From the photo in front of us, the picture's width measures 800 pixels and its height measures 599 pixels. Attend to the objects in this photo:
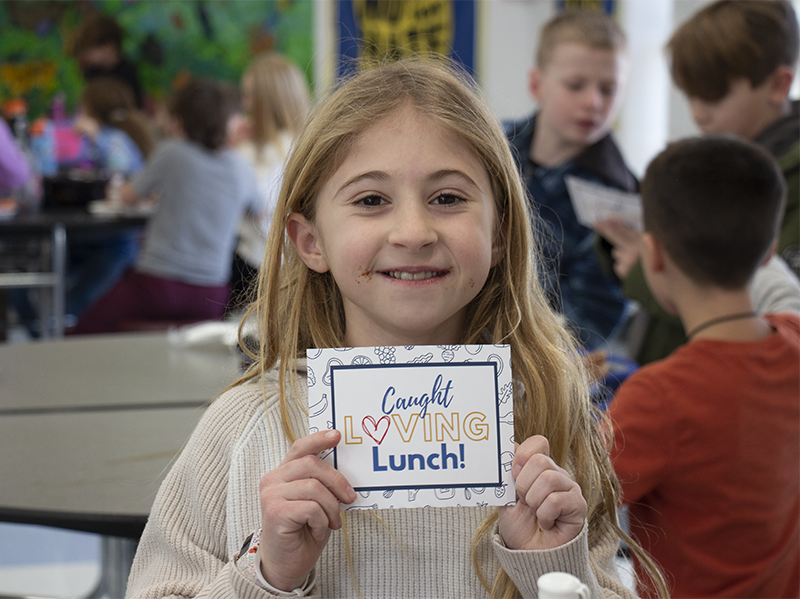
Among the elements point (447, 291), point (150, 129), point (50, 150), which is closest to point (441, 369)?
point (447, 291)

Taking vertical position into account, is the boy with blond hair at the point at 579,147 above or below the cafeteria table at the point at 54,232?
above

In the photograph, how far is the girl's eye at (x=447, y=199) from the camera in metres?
0.95

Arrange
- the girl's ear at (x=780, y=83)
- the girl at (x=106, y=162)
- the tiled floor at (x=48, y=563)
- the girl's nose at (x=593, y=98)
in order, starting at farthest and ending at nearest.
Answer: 1. the girl at (x=106, y=162)
2. the tiled floor at (x=48, y=563)
3. the girl's nose at (x=593, y=98)
4. the girl's ear at (x=780, y=83)

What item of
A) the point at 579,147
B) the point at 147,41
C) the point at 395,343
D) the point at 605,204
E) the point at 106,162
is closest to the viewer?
the point at 395,343

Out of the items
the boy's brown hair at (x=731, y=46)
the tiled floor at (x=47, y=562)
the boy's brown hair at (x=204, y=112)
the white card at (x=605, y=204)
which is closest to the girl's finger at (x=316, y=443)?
the white card at (x=605, y=204)

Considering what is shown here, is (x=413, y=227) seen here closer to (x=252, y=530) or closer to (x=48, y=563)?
(x=252, y=530)

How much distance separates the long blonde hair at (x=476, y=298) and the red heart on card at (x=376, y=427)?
0.19 meters

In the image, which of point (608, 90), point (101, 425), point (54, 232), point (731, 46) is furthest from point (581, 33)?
point (54, 232)

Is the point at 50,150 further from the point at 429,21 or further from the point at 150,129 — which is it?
the point at 429,21

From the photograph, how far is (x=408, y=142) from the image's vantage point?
95 cm

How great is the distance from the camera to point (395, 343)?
39.8 inches

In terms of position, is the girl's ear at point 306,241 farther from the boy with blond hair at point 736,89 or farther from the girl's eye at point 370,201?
the boy with blond hair at point 736,89

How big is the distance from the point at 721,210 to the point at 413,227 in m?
0.79

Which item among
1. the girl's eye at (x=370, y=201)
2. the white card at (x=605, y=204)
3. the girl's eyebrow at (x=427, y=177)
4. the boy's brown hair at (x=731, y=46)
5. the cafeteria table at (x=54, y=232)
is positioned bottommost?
the cafeteria table at (x=54, y=232)
